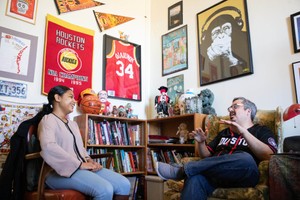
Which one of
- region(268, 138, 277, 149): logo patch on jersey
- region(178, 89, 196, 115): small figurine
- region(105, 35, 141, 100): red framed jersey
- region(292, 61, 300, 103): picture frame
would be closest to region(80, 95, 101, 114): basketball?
region(105, 35, 141, 100): red framed jersey

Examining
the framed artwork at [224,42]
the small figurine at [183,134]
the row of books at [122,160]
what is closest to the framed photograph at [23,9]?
the row of books at [122,160]

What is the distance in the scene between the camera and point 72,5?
289 cm

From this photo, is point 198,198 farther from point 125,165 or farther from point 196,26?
point 196,26

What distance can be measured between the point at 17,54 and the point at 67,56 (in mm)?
504

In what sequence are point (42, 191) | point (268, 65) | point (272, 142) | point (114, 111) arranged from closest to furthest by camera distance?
point (42, 191)
point (272, 142)
point (268, 65)
point (114, 111)

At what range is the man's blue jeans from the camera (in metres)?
1.49

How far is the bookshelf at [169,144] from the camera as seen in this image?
2.62 meters

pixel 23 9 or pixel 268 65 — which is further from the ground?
pixel 23 9

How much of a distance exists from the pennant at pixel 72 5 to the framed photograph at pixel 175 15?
0.99 m

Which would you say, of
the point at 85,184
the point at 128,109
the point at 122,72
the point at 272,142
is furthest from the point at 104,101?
the point at 272,142

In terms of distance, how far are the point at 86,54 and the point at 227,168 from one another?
2091mm

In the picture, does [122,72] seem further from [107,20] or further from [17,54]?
[17,54]

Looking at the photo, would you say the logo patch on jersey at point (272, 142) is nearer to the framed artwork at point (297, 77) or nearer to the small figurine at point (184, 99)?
the framed artwork at point (297, 77)

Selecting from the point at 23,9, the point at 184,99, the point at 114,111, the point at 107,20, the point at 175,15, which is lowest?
the point at 114,111
